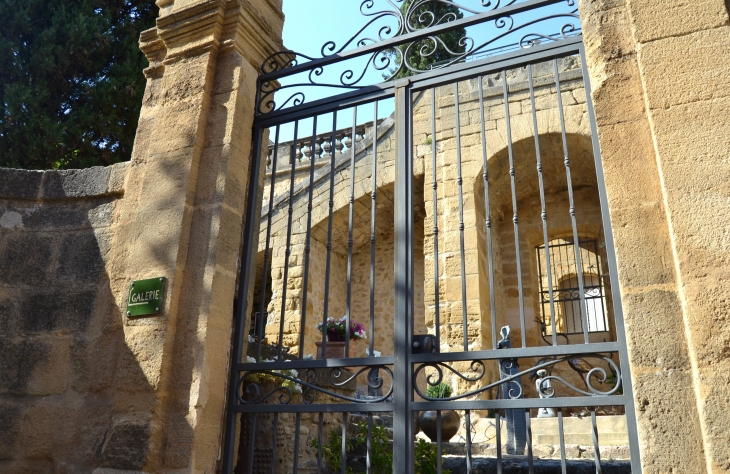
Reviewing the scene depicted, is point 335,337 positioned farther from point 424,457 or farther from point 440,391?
point 424,457

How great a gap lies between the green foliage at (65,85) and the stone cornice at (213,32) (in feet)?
13.4

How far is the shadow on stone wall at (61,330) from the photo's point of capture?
317 cm

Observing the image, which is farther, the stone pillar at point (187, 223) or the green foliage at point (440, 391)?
the green foliage at point (440, 391)

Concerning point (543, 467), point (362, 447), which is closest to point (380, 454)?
point (362, 447)

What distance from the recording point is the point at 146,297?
3.23 metres

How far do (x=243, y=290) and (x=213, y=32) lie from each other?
1.57m


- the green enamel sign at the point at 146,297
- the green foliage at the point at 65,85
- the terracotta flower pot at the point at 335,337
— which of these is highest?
the green foliage at the point at 65,85

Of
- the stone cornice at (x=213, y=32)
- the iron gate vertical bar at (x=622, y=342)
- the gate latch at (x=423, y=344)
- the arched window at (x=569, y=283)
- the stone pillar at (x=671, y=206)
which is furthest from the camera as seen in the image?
the arched window at (x=569, y=283)

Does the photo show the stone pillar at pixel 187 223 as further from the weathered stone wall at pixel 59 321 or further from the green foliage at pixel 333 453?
the green foliage at pixel 333 453

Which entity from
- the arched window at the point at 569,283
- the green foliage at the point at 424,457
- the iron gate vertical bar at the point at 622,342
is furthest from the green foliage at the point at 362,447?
the arched window at the point at 569,283

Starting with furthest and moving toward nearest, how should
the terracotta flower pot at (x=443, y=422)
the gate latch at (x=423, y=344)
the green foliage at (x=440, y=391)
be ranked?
the green foliage at (x=440, y=391), the terracotta flower pot at (x=443, y=422), the gate latch at (x=423, y=344)

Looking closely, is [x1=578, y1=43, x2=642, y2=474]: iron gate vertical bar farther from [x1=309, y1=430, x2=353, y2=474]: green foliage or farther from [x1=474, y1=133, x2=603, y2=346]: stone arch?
[x1=474, y1=133, x2=603, y2=346]: stone arch

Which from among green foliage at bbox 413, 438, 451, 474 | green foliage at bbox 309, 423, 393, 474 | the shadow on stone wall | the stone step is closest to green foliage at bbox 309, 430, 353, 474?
green foliage at bbox 309, 423, 393, 474

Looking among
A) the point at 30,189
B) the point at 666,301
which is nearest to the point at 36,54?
the point at 30,189
